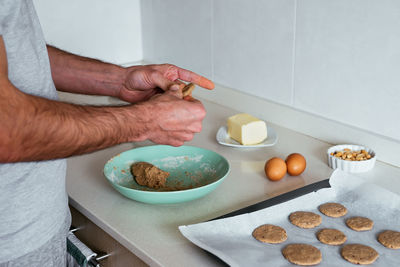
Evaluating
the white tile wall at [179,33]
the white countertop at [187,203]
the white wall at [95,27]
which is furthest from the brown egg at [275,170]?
the white wall at [95,27]

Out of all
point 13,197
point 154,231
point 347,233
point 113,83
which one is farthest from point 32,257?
point 347,233

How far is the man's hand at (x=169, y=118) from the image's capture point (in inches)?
42.1

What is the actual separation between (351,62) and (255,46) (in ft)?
1.24

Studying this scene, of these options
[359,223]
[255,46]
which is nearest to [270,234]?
[359,223]

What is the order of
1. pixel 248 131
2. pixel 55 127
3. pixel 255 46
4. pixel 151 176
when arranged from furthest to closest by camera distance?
1. pixel 255 46
2. pixel 248 131
3. pixel 151 176
4. pixel 55 127

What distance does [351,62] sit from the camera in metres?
1.41

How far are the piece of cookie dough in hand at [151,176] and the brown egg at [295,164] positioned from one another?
12.1 inches

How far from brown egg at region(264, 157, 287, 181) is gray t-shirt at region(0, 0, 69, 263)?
0.50m

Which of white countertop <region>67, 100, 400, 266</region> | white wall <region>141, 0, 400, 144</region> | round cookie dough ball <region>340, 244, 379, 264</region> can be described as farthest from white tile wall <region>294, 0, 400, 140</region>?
round cookie dough ball <region>340, 244, 379, 264</region>

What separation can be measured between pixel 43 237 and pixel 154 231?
23 centimetres

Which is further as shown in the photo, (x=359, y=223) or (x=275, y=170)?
(x=275, y=170)

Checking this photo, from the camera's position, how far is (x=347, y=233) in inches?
42.4

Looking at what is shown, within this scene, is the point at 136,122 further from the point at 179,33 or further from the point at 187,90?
the point at 179,33

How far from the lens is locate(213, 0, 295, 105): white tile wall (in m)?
1.59
